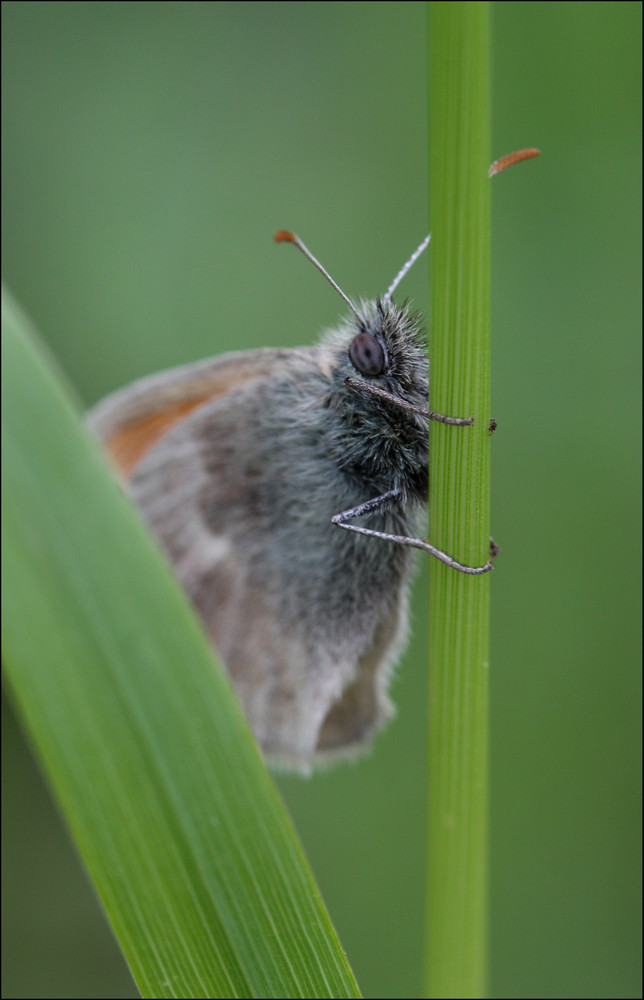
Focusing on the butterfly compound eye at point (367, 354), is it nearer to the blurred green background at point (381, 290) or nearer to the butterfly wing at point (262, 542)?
the butterfly wing at point (262, 542)

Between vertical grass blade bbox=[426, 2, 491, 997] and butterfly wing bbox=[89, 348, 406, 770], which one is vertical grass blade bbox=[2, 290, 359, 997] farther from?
butterfly wing bbox=[89, 348, 406, 770]

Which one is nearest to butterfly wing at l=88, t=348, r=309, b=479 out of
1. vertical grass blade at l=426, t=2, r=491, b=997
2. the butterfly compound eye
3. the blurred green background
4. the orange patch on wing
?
the orange patch on wing

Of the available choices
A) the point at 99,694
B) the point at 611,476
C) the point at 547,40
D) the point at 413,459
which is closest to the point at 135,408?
the point at 413,459

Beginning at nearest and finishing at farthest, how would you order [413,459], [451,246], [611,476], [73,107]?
[451,246], [413,459], [611,476], [73,107]

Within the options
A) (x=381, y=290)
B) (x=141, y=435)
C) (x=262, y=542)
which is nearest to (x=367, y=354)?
(x=262, y=542)

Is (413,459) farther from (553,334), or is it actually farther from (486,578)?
(553,334)

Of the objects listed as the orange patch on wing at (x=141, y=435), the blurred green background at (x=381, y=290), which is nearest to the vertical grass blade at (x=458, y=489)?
the orange patch on wing at (x=141, y=435)
